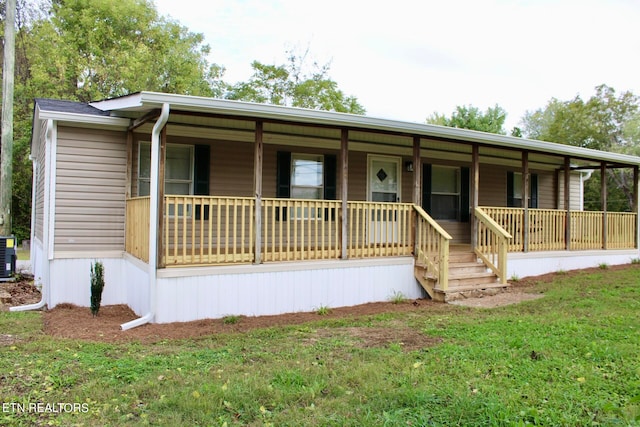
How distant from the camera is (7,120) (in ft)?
39.7

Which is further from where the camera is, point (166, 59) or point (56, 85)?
point (166, 59)

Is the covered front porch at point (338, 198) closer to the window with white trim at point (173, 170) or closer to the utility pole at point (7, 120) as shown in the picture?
the window with white trim at point (173, 170)

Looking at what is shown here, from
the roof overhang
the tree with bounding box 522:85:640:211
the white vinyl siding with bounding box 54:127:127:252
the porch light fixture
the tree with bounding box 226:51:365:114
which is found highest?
the tree with bounding box 226:51:365:114

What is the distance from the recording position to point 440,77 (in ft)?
125

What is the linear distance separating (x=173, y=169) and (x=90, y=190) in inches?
54.7

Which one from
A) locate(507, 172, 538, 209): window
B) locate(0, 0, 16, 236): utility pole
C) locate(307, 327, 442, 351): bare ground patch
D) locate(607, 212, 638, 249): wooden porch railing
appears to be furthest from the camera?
locate(507, 172, 538, 209): window

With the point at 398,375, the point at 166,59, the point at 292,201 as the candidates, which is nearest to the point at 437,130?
the point at 292,201

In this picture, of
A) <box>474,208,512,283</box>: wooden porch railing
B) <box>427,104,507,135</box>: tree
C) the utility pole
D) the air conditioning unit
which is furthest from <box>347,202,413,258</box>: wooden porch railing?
<box>427,104,507,135</box>: tree

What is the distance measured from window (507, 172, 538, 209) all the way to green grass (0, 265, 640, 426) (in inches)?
262

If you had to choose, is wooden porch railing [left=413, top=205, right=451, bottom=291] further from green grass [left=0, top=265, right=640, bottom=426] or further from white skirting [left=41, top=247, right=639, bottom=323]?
green grass [left=0, top=265, right=640, bottom=426]

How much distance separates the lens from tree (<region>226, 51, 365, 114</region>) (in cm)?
2686

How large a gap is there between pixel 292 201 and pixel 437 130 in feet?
9.48

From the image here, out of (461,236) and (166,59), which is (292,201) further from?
(166,59)

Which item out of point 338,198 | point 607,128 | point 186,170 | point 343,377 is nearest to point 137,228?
point 186,170
